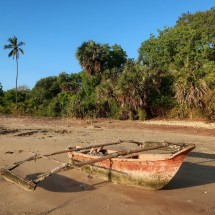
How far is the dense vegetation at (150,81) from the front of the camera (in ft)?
66.5

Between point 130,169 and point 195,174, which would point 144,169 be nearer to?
point 130,169

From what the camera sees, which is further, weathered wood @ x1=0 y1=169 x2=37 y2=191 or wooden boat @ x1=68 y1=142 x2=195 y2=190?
wooden boat @ x1=68 y1=142 x2=195 y2=190

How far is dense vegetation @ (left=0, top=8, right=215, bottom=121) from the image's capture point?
20.3 metres

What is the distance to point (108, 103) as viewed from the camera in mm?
23766

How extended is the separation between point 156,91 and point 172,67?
2455mm

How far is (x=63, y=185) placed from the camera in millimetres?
7613

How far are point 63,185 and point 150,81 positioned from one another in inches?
611

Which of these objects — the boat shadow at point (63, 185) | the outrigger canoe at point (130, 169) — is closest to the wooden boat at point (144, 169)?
the outrigger canoe at point (130, 169)

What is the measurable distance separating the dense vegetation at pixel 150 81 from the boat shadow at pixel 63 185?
12.9m

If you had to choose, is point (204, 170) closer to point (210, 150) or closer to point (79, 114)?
point (210, 150)

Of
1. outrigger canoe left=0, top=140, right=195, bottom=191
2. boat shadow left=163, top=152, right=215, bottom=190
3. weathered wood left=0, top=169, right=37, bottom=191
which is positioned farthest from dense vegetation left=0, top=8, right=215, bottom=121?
weathered wood left=0, top=169, right=37, bottom=191

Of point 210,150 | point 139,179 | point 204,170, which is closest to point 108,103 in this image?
point 210,150

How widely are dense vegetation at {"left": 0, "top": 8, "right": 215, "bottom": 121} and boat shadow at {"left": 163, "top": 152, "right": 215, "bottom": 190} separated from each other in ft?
30.2

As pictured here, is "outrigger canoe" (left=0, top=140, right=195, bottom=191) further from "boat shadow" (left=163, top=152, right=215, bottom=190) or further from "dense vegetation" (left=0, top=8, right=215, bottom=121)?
"dense vegetation" (left=0, top=8, right=215, bottom=121)
